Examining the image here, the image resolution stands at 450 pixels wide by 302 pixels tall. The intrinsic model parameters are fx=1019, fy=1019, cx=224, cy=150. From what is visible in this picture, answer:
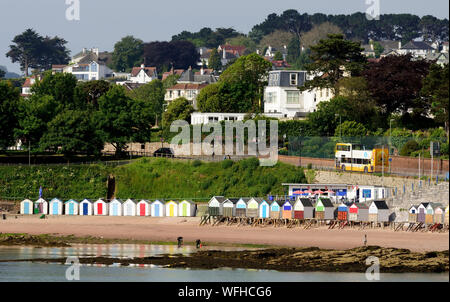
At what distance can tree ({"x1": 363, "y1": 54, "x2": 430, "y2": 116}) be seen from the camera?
102 metres

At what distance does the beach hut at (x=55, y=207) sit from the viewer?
86.6 meters

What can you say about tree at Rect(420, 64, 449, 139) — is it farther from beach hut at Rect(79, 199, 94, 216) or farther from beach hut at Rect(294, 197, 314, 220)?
beach hut at Rect(79, 199, 94, 216)

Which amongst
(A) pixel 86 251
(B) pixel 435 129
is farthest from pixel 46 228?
(B) pixel 435 129

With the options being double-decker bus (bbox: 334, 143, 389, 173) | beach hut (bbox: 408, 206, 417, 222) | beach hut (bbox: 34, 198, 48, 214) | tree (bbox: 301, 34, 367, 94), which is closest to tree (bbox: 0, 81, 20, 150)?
beach hut (bbox: 34, 198, 48, 214)

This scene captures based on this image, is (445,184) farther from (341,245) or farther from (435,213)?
(341,245)

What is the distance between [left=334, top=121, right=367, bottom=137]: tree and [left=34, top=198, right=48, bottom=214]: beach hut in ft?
101

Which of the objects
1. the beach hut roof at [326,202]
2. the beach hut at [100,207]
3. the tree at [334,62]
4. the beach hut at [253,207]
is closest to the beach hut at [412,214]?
the beach hut roof at [326,202]

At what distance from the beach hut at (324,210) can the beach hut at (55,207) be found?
75.4 feet

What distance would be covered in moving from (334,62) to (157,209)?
124 ft

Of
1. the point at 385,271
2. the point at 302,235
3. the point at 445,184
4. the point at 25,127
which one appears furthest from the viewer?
the point at 25,127

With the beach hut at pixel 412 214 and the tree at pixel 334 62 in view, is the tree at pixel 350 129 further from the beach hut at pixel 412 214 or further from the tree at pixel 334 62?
the beach hut at pixel 412 214

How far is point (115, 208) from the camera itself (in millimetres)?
85688

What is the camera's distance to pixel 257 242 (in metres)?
70.7
